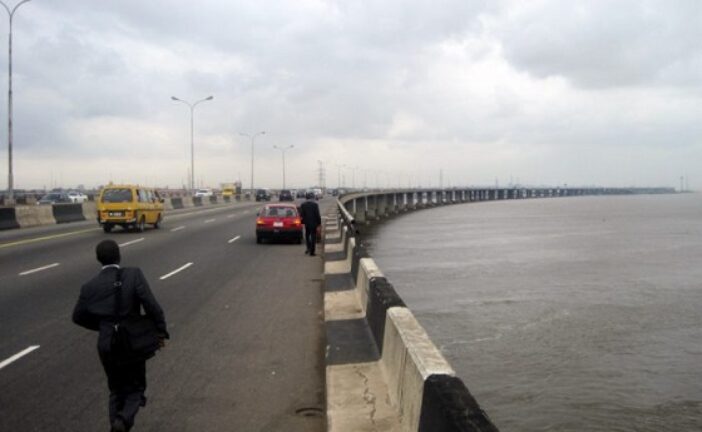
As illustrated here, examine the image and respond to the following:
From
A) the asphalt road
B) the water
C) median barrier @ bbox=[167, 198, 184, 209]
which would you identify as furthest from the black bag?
median barrier @ bbox=[167, 198, 184, 209]

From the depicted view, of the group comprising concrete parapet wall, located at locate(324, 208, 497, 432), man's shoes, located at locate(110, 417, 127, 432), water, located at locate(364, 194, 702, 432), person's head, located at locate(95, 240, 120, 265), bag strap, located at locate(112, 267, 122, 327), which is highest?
person's head, located at locate(95, 240, 120, 265)

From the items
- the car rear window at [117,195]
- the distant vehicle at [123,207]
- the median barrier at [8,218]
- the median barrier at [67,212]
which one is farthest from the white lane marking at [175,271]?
the median barrier at [67,212]

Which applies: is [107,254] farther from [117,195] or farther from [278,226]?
[117,195]

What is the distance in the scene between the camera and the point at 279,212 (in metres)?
24.8

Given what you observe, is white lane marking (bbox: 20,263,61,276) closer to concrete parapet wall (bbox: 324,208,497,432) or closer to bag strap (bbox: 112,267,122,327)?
concrete parapet wall (bbox: 324,208,497,432)

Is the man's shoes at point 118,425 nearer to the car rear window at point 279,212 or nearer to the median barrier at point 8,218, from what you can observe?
the car rear window at point 279,212

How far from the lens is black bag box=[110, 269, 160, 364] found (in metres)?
5.27

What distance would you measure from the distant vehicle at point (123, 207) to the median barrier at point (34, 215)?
6499 mm

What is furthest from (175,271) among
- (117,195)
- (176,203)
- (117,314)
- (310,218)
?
(176,203)

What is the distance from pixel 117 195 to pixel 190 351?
2107cm

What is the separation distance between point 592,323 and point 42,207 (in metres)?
28.2

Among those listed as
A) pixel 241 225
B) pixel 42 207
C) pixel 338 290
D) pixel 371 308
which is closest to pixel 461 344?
pixel 338 290

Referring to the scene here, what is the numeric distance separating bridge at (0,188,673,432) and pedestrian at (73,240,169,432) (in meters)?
0.73

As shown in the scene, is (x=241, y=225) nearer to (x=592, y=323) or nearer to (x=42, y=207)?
(x=42, y=207)
